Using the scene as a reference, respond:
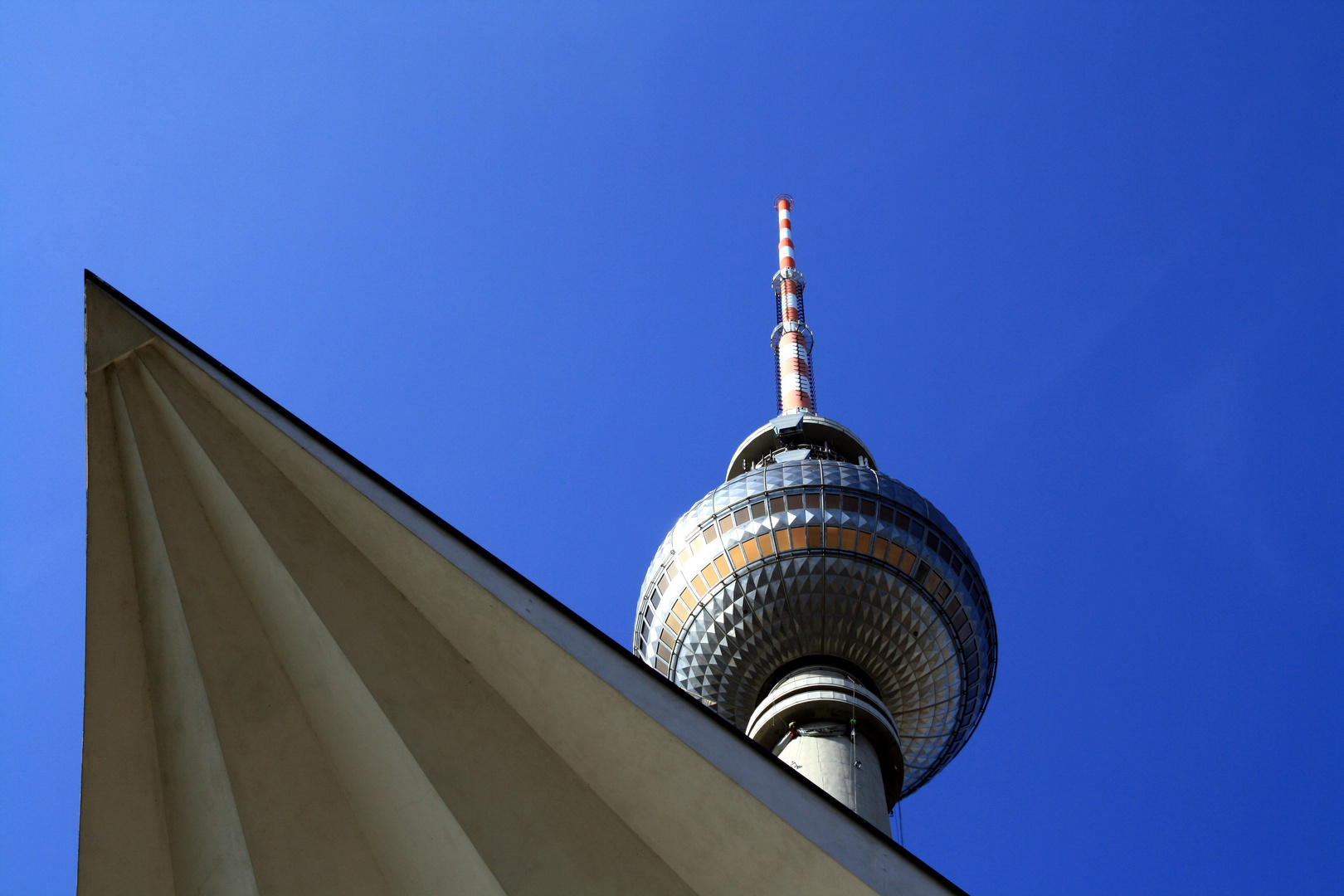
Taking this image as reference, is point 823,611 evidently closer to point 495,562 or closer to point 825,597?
point 825,597

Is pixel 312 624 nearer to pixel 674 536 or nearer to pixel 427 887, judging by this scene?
pixel 427 887

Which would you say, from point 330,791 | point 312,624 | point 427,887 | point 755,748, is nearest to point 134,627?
point 312,624

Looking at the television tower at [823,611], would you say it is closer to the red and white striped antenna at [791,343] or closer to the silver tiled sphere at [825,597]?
the silver tiled sphere at [825,597]

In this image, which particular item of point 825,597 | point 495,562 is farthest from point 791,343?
point 495,562

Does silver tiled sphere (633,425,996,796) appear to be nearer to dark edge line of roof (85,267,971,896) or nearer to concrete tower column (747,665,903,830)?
concrete tower column (747,665,903,830)

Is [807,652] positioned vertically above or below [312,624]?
above

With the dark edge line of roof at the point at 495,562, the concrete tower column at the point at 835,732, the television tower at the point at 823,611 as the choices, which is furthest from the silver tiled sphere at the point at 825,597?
the dark edge line of roof at the point at 495,562
